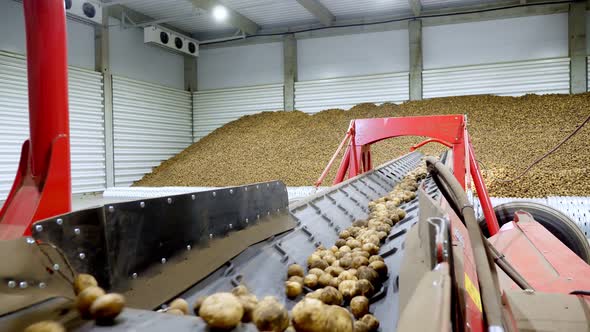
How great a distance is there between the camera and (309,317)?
0.90m

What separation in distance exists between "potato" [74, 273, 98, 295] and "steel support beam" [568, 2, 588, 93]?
1262 centimetres

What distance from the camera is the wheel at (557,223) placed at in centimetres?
330

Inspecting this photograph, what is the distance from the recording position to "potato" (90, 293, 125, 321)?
2.75ft

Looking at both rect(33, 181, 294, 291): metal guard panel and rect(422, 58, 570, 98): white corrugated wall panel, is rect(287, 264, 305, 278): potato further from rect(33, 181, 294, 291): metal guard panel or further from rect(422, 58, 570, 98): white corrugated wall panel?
rect(422, 58, 570, 98): white corrugated wall panel

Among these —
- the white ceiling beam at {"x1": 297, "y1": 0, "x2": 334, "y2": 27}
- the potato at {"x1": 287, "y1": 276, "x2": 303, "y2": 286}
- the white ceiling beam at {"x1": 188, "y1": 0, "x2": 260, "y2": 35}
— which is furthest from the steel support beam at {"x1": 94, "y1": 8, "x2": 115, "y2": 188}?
the potato at {"x1": 287, "y1": 276, "x2": 303, "y2": 286}

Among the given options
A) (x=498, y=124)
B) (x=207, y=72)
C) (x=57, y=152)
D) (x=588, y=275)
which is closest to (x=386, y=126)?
(x=588, y=275)

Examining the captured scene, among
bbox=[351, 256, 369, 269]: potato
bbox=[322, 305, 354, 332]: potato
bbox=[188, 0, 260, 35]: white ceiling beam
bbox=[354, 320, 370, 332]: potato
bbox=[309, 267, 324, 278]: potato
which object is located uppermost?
bbox=[188, 0, 260, 35]: white ceiling beam

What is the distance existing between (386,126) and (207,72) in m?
10.9

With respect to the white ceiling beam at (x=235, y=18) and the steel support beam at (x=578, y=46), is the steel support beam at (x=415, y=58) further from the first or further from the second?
the white ceiling beam at (x=235, y=18)

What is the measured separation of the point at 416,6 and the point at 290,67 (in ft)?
13.9

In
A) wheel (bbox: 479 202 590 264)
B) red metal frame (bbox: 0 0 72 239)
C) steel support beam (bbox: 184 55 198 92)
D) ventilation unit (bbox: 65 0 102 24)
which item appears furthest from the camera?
steel support beam (bbox: 184 55 198 92)

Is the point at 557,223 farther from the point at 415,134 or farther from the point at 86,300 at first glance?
the point at 86,300

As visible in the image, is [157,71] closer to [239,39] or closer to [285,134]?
[239,39]

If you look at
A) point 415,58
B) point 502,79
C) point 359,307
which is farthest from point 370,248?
point 502,79
